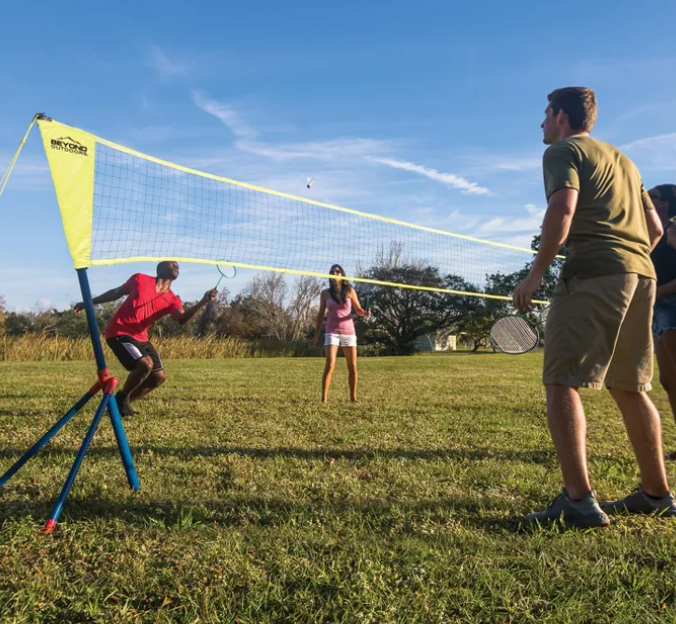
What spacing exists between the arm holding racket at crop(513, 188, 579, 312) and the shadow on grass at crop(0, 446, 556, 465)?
7.32 feet

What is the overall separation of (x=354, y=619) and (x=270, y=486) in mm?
1832

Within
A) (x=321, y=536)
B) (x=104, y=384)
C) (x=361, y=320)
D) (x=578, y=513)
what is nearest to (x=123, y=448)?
(x=104, y=384)

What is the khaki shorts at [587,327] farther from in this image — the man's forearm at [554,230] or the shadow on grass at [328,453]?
the shadow on grass at [328,453]

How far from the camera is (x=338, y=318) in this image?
902 centimetres

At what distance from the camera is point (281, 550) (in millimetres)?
2814

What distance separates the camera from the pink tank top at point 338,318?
899 centimetres

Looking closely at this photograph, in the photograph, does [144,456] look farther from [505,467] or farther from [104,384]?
[505,467]

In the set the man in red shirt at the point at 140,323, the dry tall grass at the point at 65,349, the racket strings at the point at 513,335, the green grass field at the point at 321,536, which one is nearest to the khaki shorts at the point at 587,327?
the green grass field at the point at 321,536

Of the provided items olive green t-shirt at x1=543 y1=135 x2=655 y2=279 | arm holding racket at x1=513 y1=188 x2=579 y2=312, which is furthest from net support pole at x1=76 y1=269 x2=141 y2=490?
olive green t-shirt at x1=543 y1=135 x2=655 y2=279

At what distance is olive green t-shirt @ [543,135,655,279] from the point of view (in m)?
3.20

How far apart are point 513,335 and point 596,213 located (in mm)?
2691

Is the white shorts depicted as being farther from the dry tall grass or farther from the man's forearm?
the dry tall grass

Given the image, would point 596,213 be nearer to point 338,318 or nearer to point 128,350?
point 128,350

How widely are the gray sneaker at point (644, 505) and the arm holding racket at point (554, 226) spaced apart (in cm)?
138
